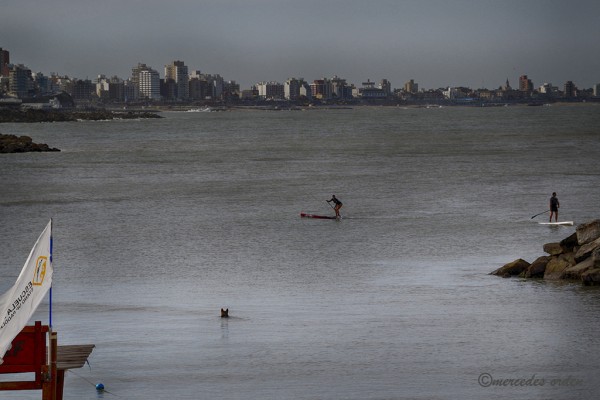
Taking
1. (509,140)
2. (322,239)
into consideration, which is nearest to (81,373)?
(322,239)

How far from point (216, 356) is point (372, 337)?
2.99 m

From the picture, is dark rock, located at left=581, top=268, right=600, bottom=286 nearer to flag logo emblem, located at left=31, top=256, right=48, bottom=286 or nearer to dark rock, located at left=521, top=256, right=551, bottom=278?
dark rock, located at left=521, top=256, right=551, bottom=278

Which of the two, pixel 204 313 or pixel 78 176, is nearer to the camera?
pixel 204 313

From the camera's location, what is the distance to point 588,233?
24.8 m

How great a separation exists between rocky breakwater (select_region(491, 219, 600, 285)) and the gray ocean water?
1.74 feet

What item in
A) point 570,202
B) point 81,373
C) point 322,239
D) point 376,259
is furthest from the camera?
point 570,202

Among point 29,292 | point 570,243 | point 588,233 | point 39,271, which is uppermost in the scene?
point 39,271

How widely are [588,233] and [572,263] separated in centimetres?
88

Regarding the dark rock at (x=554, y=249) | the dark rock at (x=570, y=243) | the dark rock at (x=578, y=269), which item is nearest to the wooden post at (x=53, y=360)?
the dark rock at (x=578, y=269)

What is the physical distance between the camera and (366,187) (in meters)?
57.8

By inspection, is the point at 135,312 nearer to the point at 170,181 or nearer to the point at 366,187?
the point at 366,187

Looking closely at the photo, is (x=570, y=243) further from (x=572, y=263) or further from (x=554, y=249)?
(x=572, y=263)

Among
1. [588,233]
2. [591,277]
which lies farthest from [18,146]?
[591,277]

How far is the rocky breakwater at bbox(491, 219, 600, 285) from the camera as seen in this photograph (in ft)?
80.0
